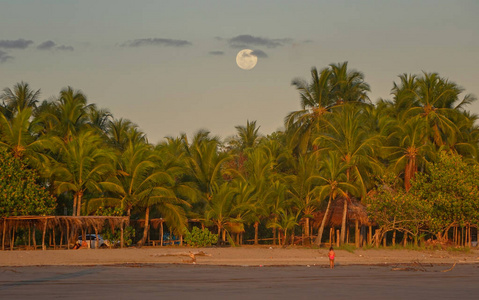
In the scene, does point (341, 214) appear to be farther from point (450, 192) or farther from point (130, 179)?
point (130, 179)

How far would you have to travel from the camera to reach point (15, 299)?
1564 centimetres

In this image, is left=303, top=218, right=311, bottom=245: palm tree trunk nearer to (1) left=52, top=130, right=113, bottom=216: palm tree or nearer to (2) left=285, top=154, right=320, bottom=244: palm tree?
(2) left=285, top=154, right=320, bottom=244: palm tree

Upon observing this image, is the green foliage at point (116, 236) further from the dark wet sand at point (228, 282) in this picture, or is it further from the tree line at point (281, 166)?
the dark wet sand at point (228, 282)

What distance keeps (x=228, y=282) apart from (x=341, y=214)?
23.4 meters

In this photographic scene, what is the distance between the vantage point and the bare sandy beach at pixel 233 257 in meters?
30.2

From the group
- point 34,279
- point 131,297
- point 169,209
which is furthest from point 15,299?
point 169,209

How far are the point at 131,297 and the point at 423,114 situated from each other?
3561 cm

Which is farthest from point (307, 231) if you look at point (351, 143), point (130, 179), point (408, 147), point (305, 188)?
point (130, 179)

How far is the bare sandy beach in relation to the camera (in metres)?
30.2

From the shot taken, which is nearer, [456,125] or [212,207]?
[212,207]

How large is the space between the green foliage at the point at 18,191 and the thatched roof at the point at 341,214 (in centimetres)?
1690

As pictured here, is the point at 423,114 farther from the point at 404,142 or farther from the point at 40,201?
the point at 40,201

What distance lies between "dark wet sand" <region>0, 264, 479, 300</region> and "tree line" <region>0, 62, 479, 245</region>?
11.2m

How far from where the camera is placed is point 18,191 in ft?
116
